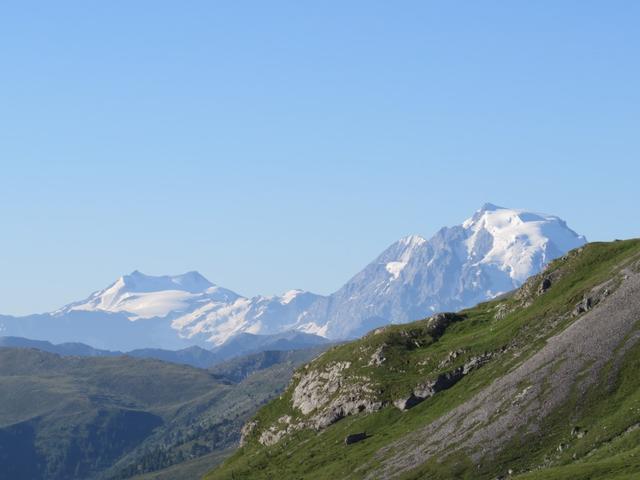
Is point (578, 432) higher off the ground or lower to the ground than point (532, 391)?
lower

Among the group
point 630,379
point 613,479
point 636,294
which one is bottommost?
point 613,479

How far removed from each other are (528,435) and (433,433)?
79.2 ft

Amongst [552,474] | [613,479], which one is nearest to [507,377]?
[552,474]

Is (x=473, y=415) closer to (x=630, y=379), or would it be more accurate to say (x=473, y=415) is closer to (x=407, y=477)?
(x=407, y=477)

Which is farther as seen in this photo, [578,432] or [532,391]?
[532,391]

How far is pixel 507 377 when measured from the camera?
635ft

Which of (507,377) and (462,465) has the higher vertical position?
(507,377)

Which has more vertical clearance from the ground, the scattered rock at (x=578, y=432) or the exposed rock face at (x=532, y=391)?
the exposed rock face at (x=532, y=391)

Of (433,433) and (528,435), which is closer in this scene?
(528,435)

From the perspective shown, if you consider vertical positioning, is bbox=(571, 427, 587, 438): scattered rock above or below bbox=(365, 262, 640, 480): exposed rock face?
below

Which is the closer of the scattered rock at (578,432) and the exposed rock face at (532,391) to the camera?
the scattered rock at (578,432)

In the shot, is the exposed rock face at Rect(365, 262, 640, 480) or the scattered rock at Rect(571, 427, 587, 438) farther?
the exposed rock face at Rect(365, 262, 640, 480)

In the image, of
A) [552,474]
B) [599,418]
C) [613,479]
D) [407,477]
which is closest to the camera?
[613,479]

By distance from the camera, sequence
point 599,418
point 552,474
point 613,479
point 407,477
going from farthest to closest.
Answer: point 407,477, point 599,418, point 552,474, point 613,479
